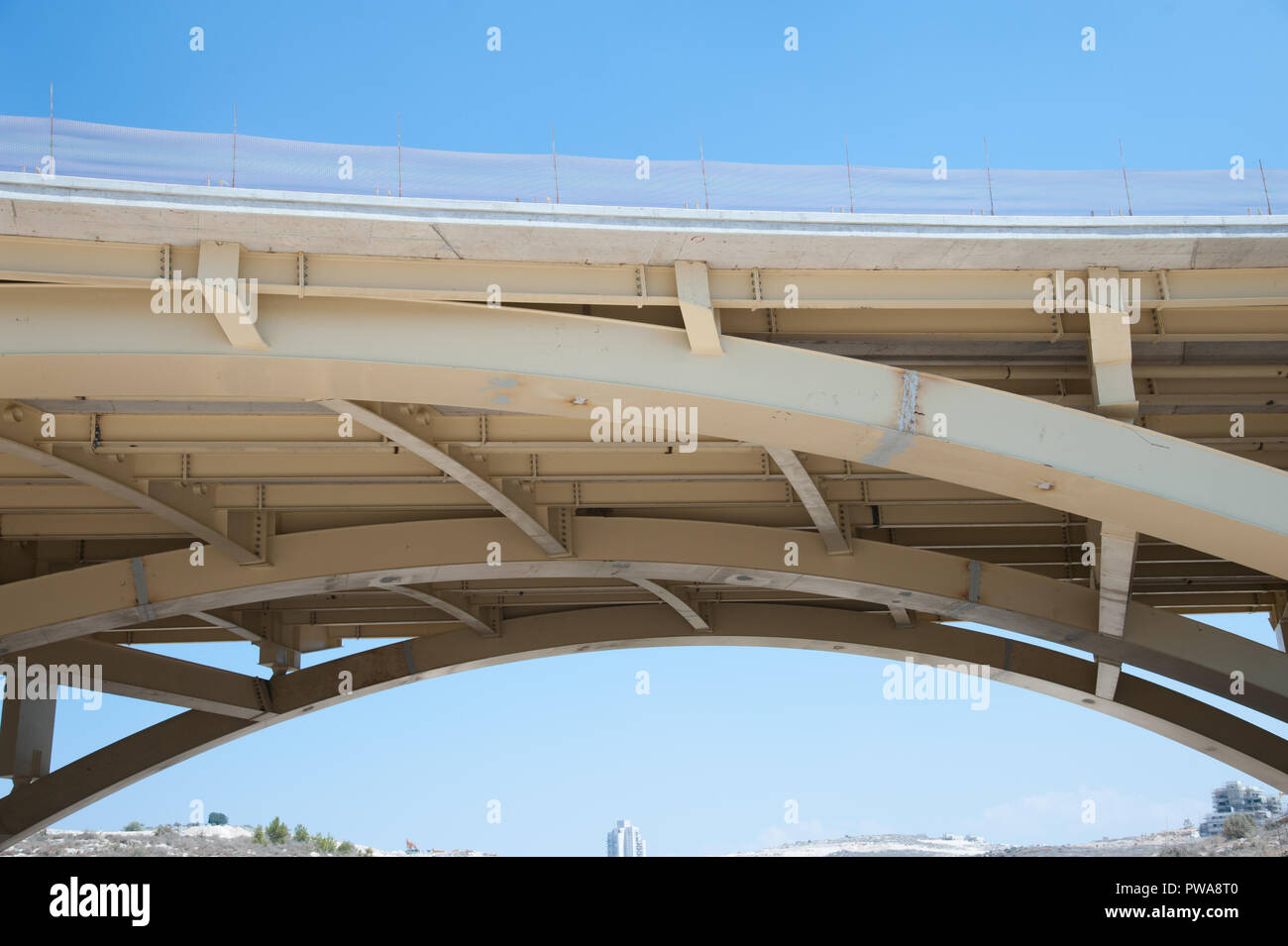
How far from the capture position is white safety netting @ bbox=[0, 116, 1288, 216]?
37.6 ft

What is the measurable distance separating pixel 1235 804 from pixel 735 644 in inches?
1351

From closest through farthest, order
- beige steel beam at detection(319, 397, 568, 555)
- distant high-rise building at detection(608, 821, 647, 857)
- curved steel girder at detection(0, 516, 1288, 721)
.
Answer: beige steel beam at detection(319, 397, 568, 555) → curved steel girder at detection(0, 516, 1288, 721) → distant high-rise building at detection(608, 821, 647, 857)

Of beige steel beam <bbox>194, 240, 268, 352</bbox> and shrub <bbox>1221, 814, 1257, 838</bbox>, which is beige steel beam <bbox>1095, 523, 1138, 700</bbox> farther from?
shrub <bbox>1221, 814, 1257, 838</bbox>

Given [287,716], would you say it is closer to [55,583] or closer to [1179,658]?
[55,583]

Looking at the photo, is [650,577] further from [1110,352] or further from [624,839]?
[624,839]

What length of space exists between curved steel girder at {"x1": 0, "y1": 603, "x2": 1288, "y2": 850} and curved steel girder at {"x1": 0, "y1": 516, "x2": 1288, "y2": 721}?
14.9ft

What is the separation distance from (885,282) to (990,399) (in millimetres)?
1600

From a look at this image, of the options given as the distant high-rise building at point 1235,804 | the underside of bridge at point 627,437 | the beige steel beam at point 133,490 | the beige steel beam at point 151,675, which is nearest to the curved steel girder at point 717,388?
the underside of bridge at point 627,437

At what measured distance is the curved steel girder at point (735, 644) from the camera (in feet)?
88.4

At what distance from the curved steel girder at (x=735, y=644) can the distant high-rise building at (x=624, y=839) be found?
88621 millimetres

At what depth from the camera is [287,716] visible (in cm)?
2831

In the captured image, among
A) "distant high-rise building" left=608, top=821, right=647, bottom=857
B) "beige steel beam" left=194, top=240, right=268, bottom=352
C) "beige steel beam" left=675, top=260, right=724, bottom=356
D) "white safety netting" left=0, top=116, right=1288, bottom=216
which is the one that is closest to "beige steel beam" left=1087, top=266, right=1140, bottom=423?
"white safety netting" left=0, top=116, right=1288, bottom=216

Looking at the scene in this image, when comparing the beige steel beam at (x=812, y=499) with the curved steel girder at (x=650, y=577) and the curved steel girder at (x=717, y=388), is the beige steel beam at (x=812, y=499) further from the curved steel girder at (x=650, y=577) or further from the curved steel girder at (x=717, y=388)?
the curved steel girder at (x=717, y=388)

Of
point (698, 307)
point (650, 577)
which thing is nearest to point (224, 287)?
point (698, 307)
